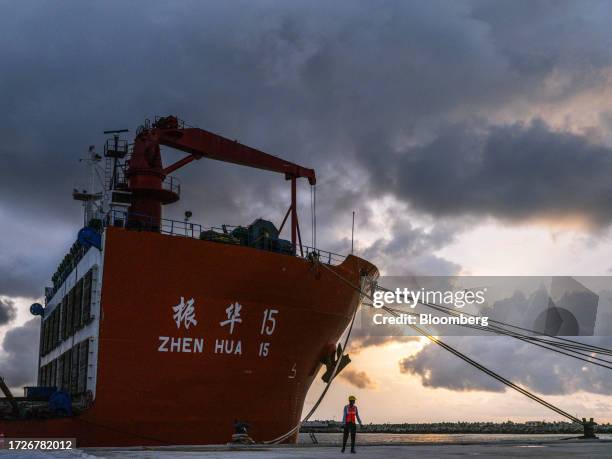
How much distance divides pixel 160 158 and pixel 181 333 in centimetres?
891

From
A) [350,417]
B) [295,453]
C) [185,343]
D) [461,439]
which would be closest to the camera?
[295,453]

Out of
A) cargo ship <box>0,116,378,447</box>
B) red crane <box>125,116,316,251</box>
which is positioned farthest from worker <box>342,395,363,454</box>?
red crane <box>125,116,316,251</box>

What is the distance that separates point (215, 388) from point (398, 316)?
7.99 metres

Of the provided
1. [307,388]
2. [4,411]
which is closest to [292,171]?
[307,388]

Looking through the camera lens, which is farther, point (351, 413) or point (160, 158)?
point (160, 158)

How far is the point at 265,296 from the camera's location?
1008 inches

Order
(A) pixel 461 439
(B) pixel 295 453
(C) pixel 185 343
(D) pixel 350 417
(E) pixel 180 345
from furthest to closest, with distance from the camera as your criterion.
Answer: (A) pixel 461 439, (C) pixel 185 343, (E) pixel 180 345, (D) pixel 350 417, (B) pixel 295 453

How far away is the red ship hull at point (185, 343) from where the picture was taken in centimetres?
2316

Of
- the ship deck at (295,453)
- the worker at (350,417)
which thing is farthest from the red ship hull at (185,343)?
the worker at (350,417)

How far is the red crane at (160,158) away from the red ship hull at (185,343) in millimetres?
4320

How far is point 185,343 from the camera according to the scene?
23.9m

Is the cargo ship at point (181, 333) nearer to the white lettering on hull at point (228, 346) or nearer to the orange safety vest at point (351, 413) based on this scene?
the white lettering on hull at point (228, 346)

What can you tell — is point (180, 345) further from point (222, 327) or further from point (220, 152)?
point (220, 152)

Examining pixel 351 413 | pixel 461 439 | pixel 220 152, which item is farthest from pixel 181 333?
pixel 461 439
